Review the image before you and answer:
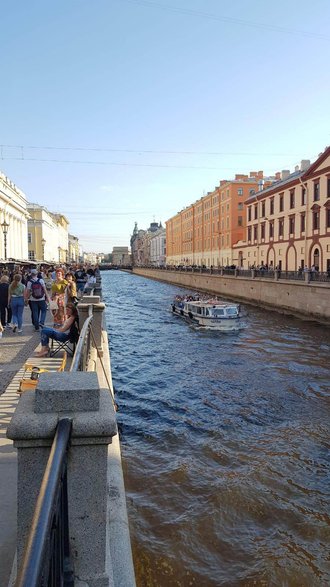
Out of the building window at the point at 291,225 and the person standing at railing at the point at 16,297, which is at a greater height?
the building window at the point at 291,225

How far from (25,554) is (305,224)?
40452mm

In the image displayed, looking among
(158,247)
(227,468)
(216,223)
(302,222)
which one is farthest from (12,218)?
(158,247)

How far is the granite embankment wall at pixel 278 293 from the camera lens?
27.8 metres

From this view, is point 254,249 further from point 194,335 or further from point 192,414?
point 192,414

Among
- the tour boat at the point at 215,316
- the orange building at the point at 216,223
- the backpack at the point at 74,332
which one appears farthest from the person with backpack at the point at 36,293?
A: the orange building at the point at 216,223

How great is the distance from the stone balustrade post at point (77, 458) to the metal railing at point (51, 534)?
89 mm

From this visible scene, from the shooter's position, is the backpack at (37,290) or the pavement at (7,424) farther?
the backpack at (37,290)

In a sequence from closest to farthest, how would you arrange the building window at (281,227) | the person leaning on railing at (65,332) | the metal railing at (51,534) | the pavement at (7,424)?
the metal railing at (51,534) → the pavement at (7,424) → the person leaning on railing at (65,332) → the building window at (281,227)

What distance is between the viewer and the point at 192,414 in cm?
1164

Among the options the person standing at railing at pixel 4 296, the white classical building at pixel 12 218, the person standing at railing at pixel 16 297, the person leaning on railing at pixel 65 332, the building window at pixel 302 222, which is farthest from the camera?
the white classical building at pixel 12 218

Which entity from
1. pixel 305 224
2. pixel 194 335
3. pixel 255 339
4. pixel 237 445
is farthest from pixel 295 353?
pixel 305 224

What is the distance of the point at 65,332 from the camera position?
9172 millimetres

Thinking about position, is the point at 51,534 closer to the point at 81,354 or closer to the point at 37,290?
the point at 81,354

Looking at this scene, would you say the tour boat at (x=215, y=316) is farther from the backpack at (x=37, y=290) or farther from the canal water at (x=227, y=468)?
the backpack at (x=37, y=290)
